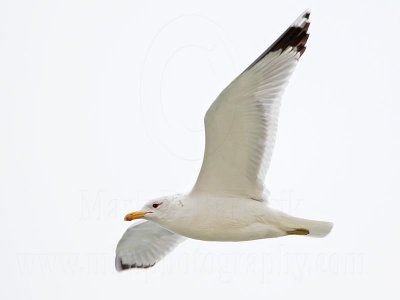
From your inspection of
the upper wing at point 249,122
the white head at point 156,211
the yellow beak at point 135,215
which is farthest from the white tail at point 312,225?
the yellow beak at point 135,215

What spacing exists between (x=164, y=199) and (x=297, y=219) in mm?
1299

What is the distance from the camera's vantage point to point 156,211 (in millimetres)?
9523

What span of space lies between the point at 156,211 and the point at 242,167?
3.08ft

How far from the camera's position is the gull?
9125mm

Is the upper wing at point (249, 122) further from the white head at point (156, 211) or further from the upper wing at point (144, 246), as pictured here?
the upper wing at point (144, 246)

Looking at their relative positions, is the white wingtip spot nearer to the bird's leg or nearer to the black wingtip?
the black wingtip

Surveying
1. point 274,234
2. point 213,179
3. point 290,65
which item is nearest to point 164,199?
point 213,179

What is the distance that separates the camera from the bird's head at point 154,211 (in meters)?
9.49

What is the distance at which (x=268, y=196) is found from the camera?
31.9 ft

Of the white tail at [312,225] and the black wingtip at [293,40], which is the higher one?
the black wingtip at [293,40]

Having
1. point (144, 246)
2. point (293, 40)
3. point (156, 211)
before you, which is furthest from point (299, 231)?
point (144, 246)

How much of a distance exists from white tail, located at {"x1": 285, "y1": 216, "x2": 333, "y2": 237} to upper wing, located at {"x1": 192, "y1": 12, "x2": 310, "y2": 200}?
1.42 ft

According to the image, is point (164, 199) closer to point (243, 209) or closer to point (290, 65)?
point (243, 209)

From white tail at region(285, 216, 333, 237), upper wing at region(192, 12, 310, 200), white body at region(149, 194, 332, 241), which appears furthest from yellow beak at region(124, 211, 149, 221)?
white tail at region(285, 216, 333, 237)
